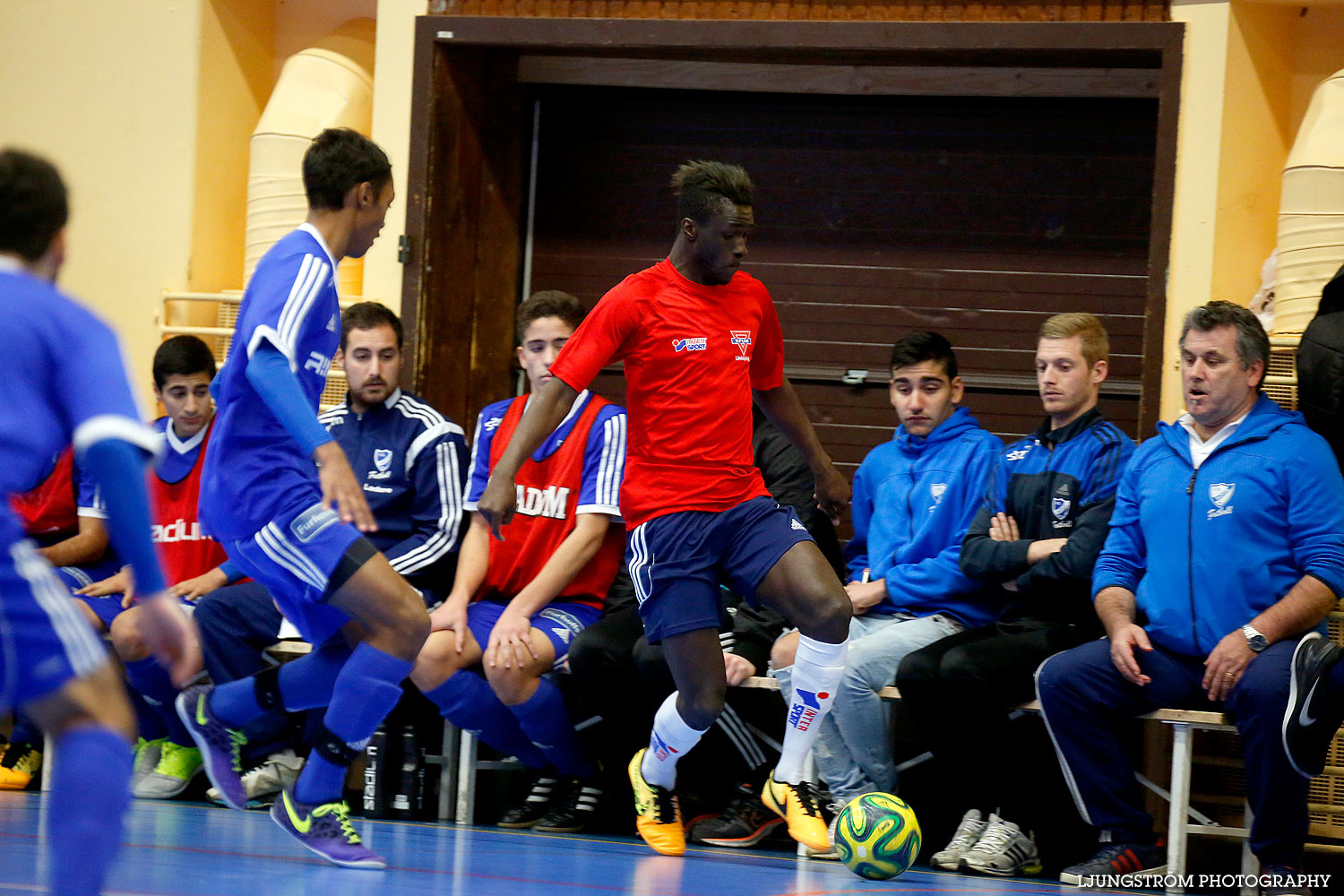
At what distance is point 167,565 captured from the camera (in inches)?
239

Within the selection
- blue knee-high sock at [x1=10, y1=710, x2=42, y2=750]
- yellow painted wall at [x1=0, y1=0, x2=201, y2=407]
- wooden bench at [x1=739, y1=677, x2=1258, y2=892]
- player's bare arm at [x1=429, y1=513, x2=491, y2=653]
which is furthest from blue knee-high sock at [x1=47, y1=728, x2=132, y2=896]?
yellow painted wall at [x1=0, y1=0, x2=201, y2=407]

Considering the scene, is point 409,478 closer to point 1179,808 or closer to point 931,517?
point 931,517

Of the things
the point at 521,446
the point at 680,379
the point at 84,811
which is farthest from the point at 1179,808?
the point at 84,811

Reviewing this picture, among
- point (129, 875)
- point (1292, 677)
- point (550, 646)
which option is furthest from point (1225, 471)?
point (129, 875)

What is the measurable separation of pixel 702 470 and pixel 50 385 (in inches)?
90.1

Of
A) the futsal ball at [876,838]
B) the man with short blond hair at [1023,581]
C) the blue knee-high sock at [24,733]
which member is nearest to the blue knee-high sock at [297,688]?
the blue knee-high sock at [24,733]

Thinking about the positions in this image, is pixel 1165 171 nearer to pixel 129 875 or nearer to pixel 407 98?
pixel 407 98

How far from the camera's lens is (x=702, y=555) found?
14.5 feet

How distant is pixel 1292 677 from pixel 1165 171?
2.36m

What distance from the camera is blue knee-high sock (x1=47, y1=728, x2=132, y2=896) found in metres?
2.36

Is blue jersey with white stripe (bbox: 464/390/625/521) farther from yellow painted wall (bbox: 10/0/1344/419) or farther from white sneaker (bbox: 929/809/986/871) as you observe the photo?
white sneaker (bbox: 929/809/986/871)

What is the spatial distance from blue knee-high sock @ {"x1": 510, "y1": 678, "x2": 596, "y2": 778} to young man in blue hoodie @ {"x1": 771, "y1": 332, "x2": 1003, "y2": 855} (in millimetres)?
813

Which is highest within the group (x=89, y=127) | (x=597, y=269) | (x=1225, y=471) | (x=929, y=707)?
(x=89, y=127)

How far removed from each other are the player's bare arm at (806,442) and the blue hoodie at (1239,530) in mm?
1016
